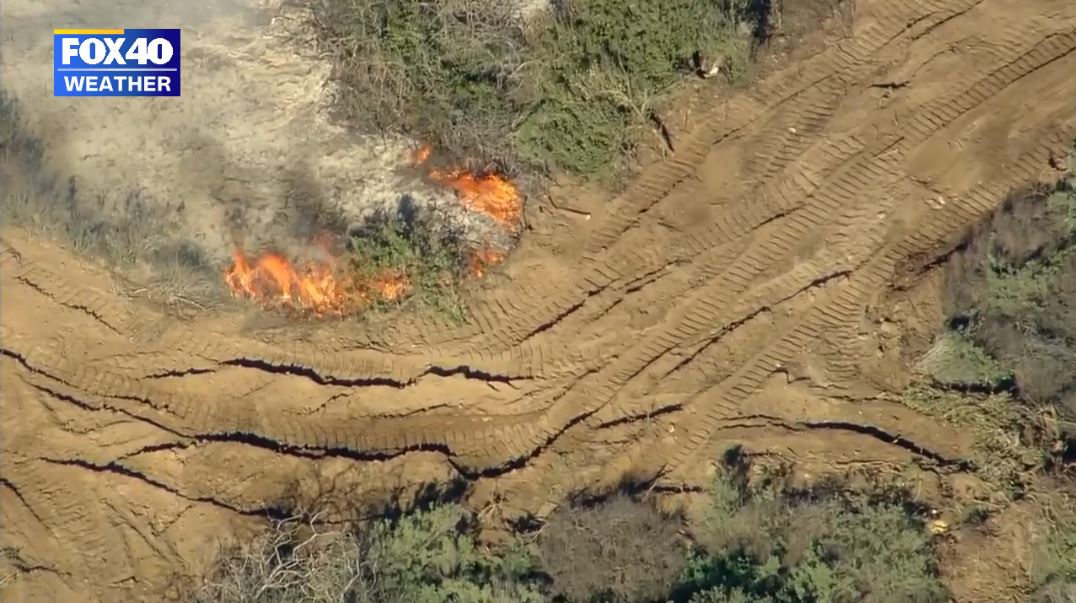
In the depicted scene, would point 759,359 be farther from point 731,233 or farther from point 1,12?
point 1,12

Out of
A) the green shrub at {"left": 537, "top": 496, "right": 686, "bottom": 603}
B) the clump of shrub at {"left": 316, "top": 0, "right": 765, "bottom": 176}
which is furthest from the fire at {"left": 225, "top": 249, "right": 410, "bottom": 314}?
the green shrub at {"left": 537, "top": 496, "right": 686, "bottom": 603}

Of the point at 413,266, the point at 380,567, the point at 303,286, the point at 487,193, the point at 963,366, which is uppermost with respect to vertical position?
the point at 487,193

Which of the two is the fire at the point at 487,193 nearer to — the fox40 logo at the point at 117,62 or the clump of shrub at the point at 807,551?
the fox40 logo at the point at 117,62

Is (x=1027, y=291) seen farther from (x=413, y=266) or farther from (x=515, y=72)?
(x=413, y=266)

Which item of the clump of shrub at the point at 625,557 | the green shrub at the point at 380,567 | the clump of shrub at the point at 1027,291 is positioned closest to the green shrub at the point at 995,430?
the clump of shrub at the point at 1027,291

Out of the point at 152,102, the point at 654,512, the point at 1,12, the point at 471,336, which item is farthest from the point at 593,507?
the point at 1,12

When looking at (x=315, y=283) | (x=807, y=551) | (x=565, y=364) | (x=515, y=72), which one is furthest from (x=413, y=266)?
(x=807, y=551)

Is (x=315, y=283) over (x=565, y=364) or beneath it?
over
